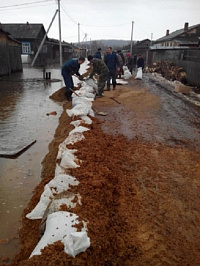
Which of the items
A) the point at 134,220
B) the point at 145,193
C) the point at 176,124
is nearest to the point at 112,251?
the point at 134,220

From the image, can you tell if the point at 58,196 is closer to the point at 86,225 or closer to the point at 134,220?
the point at 86,225

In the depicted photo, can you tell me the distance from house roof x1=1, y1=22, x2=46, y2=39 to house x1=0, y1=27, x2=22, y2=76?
489 inches

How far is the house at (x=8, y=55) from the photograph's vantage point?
561 inches

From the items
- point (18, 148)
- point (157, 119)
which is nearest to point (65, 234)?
point (18, 148)

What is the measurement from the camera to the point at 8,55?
1515 cm

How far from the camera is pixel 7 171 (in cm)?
343

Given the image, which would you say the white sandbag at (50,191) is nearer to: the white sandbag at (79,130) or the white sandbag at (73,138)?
the white sandbag at (73,138)

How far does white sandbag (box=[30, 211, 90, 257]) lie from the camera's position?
1.65 meters

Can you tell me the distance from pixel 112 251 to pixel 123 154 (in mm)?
1874

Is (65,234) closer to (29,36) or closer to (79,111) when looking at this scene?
(79,111)

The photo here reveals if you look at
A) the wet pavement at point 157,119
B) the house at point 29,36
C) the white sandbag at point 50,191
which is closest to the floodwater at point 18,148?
the white sandbag at point 50,191

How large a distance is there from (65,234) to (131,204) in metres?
0.89

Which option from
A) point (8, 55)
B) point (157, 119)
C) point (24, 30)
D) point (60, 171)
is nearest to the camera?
point (60, 171)

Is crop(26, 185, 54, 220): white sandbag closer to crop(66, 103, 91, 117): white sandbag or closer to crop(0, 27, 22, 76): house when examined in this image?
crop(66, 103, 91, 117): white sandbag
